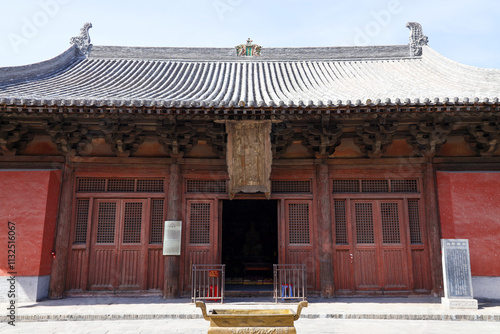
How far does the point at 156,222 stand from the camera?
834 cm

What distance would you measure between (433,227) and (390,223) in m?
0.94

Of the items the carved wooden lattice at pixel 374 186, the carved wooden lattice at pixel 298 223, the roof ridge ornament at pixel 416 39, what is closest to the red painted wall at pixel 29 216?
the carved wooden lattice at pixel 298 223

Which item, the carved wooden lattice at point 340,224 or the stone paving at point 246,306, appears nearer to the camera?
the stone paving at point 246,306

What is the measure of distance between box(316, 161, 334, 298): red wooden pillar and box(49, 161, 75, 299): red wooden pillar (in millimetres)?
6021

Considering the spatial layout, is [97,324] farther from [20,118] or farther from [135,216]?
[20,118]

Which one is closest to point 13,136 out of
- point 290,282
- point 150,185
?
point 150,185

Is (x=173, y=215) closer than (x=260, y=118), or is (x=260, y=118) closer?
(x=260, y=118)

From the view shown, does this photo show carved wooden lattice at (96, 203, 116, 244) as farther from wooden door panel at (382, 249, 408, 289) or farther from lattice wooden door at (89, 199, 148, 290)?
wooden door panel at (382, 249, 408, 289)

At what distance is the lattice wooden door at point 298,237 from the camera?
814 centimetres

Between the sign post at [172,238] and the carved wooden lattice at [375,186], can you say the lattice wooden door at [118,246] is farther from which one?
the carved wooden lattice at [375,186]

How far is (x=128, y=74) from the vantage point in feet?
37.2

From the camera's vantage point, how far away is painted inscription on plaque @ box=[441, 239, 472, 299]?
6910mm

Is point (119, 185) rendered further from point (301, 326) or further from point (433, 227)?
point (433, 227)

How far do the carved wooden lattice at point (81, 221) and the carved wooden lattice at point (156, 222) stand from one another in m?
1.58
